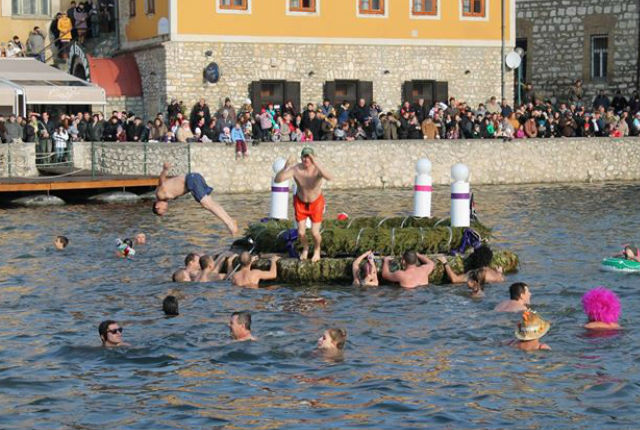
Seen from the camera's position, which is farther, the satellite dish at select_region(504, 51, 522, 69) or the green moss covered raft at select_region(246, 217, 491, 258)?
the satellite dish at select_region(504, 51, 522, 69)

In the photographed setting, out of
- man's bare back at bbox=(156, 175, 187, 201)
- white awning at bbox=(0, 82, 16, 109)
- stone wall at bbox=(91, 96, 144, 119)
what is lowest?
man's bare back at bbox=(156, 175, 187, 201)

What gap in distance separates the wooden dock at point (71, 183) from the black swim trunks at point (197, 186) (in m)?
13.5

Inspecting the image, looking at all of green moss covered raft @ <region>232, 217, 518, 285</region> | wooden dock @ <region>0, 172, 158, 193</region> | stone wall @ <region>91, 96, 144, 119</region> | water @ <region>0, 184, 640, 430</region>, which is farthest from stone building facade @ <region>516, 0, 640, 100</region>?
green moss covered raft @ <region>232, 217, 518, 285</region>

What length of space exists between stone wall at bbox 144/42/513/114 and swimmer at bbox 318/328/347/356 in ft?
85.9

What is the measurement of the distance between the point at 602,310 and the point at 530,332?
1.54 m

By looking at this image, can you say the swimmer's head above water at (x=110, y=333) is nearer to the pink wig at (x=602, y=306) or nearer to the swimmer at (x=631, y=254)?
the pink wig at (x=602, y=306)

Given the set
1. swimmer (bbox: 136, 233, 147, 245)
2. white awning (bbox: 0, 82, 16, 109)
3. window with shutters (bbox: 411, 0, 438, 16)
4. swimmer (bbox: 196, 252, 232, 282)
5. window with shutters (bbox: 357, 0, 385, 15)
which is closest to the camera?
swimmer (bbox: 196, 252, 232, 282)

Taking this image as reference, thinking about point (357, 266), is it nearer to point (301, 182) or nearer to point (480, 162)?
point (301, 182)

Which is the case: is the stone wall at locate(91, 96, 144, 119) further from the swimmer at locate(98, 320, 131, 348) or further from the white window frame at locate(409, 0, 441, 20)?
the swimmer at locate(98, 320, 131, 348)

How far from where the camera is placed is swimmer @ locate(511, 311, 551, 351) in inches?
676

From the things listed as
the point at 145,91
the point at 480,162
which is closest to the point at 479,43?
the point at 480,162

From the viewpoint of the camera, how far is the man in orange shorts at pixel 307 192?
71.6 feet

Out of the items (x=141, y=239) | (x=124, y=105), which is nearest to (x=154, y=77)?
(x=124, y=105)

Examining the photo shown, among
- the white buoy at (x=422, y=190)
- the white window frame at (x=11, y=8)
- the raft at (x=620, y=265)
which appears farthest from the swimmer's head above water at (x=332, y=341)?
the white window frame at (x=11, y=8)
